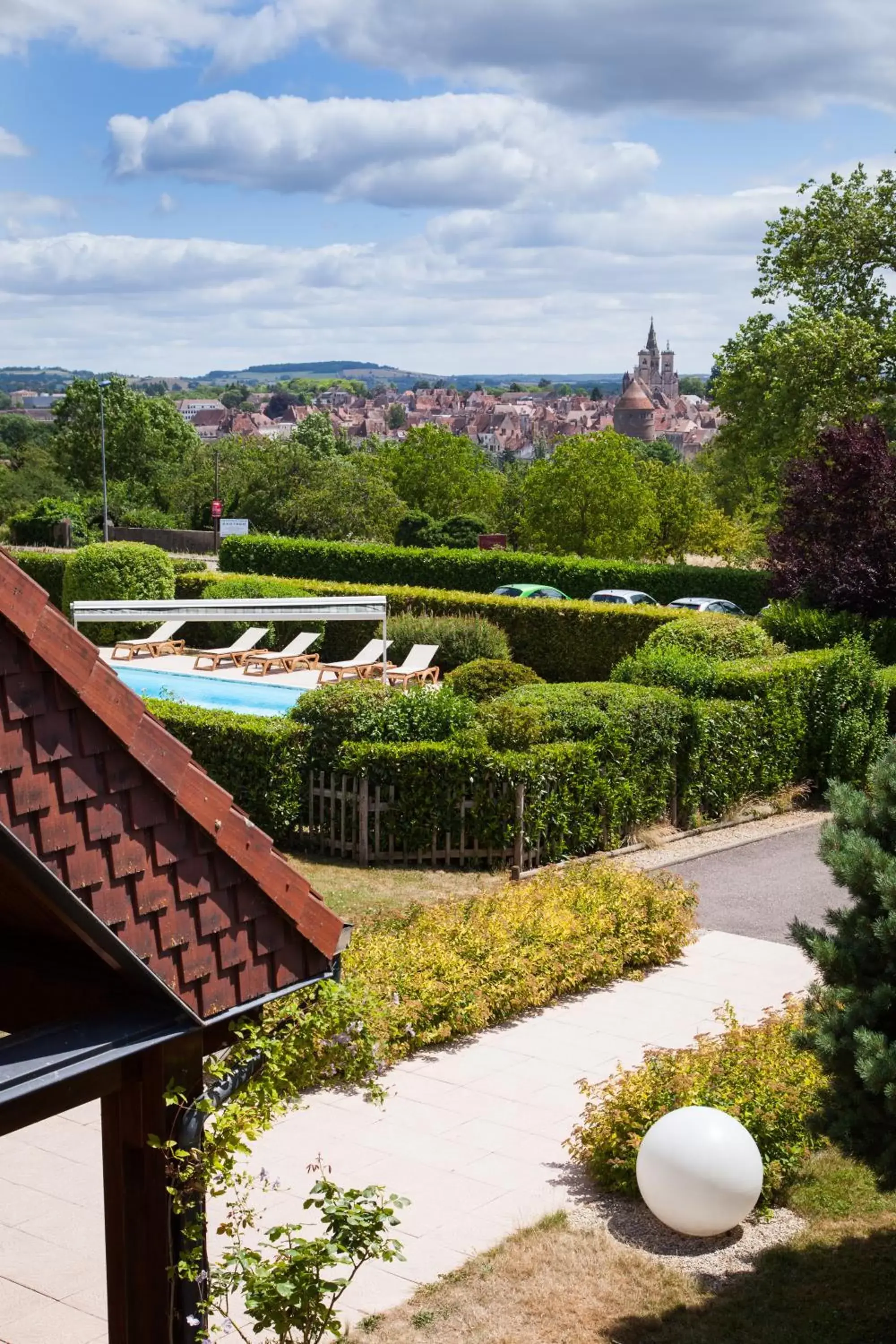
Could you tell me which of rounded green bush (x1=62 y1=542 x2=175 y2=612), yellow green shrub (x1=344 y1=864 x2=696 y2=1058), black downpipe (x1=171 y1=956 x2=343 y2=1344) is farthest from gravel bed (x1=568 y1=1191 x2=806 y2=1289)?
rounded green bush (x1=62 y1=542 x2=175 y2=612)

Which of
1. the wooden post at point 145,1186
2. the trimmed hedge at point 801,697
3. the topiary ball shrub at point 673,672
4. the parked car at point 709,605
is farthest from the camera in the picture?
the parked car at point 709,605

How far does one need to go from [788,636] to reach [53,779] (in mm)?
18926

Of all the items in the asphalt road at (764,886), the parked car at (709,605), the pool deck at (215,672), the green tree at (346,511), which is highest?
the green tree at (346,511)

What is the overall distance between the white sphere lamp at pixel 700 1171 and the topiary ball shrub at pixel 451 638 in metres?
18.8

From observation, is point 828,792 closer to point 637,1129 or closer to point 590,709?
point 637,1129

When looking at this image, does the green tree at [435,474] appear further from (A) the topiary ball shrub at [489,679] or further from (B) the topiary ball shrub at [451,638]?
(A) the topiary ball shrub at [489,679]

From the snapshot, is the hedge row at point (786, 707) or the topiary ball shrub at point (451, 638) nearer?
the hedge row at point (786, 707)

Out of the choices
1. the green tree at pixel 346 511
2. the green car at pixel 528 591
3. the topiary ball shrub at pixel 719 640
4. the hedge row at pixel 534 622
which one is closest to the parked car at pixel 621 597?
the green car at pixel 528 591

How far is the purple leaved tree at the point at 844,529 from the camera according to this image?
2188 centimetres

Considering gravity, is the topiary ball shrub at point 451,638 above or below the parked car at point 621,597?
below

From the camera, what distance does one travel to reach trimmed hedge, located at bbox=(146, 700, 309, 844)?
1534cm

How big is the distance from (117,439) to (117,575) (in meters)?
61.1

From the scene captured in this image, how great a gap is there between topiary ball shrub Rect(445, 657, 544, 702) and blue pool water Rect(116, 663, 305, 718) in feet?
18.0

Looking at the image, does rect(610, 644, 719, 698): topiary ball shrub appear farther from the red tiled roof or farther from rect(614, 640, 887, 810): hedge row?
the red tiled roof
